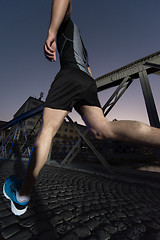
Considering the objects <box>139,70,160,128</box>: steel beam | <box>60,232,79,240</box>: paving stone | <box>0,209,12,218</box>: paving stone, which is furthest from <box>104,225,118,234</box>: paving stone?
<box>139,70,160,128</box>: steel beam

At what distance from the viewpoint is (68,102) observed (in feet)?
3.29

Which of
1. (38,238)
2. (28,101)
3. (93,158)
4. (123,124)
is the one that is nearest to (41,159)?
(38,238)

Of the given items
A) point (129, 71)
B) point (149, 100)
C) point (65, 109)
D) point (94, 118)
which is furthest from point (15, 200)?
point (129, 71)

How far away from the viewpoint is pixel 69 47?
3.73ft

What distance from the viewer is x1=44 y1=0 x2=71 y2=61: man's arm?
907 mm

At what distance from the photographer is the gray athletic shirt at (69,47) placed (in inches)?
43.6

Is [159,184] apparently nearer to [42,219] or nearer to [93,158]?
[42,219]

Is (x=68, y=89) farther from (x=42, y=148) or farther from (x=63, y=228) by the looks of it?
(x=63, y=228)

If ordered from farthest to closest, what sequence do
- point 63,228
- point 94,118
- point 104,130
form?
point 94,118 → point 104,130 → point 63,228

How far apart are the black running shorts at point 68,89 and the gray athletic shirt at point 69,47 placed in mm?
104

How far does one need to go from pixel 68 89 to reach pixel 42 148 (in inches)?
22.6

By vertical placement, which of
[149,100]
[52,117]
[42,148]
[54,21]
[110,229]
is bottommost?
[110,229]

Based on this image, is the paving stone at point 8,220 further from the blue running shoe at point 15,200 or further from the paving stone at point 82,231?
the paving stone at point 82,231

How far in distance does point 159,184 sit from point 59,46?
2.79 meters
